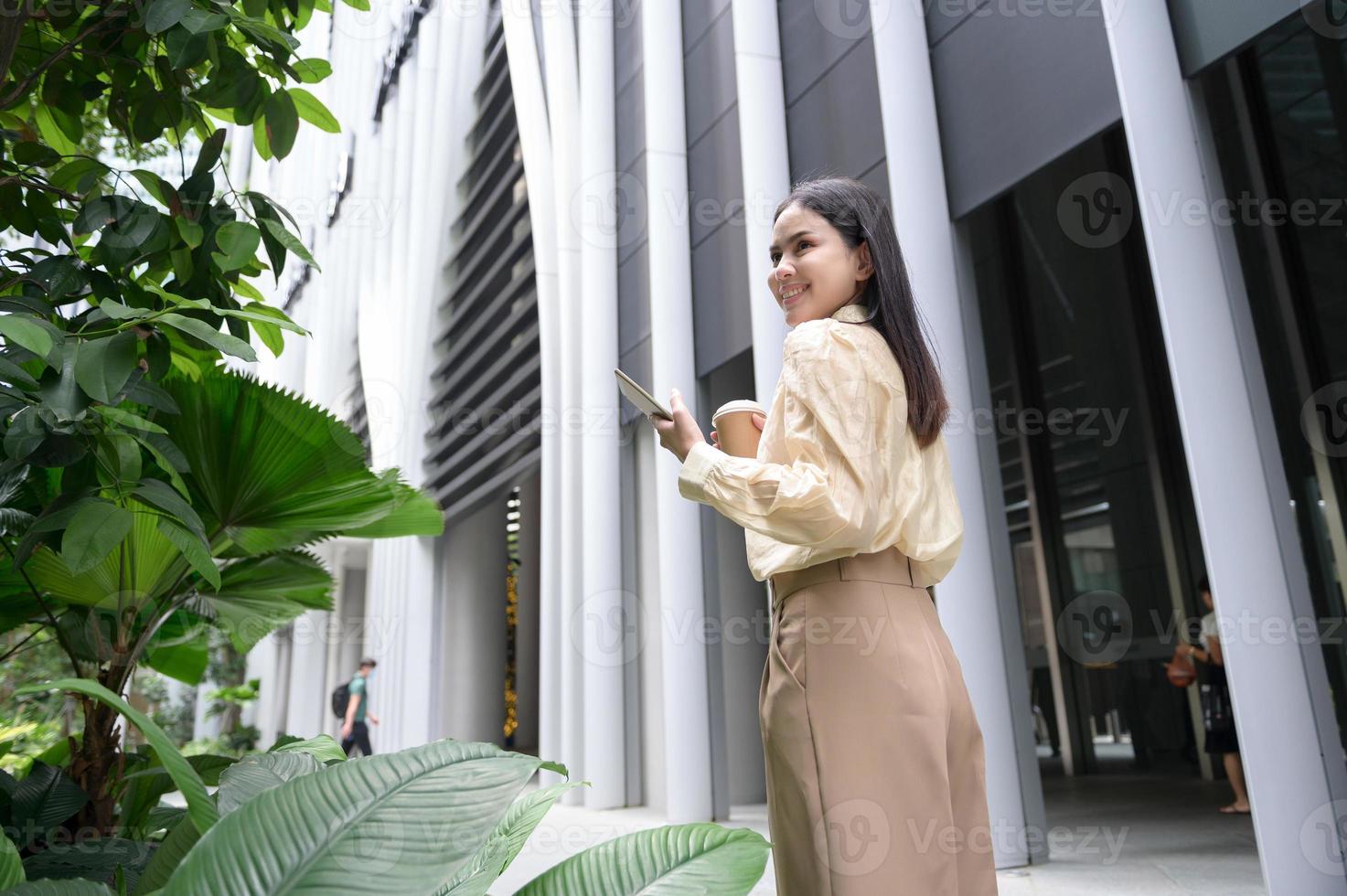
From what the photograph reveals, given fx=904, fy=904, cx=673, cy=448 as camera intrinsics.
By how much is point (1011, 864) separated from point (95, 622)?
4128 mm

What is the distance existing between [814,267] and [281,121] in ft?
3.89

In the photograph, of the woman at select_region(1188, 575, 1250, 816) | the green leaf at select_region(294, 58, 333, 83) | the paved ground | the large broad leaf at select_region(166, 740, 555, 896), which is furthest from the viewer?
the woman at select_region(1188, 575, 1250, 816)

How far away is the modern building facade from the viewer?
12.1 ft

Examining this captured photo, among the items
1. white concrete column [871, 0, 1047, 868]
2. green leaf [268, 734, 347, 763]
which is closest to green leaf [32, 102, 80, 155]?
green leaf [268, 734, 347, 763]

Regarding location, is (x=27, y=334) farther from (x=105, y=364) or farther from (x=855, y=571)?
(x=855, y=571)

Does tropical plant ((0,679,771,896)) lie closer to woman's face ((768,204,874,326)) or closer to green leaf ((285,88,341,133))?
woman's face ((768,204,874,326))

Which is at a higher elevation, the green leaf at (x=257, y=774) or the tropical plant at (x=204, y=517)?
the tropical plant at (x=204, y=517)

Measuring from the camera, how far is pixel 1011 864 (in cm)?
445

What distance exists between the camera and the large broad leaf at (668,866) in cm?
103

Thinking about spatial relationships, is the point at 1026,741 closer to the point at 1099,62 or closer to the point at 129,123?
the point at 1099,62

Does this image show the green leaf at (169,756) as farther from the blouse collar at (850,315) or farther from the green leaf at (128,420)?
the blouse collar at (850,315)

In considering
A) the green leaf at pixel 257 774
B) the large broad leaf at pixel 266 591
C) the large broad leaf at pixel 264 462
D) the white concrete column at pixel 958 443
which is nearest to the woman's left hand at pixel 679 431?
the green leaf at pixel 257 774

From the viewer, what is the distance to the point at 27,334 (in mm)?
1166

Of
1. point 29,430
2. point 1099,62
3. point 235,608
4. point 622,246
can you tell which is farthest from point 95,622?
point 622,246
